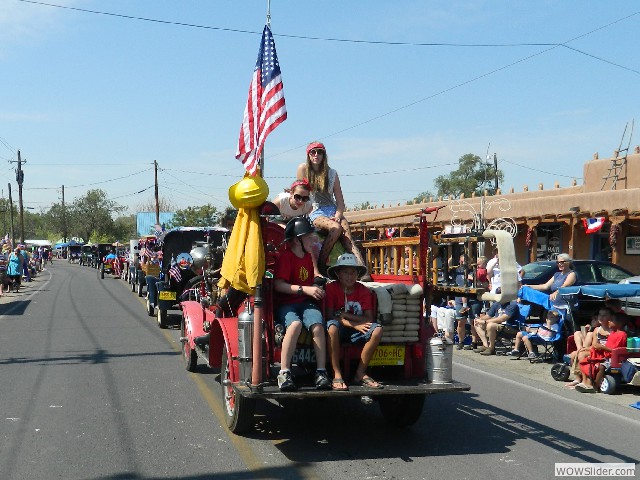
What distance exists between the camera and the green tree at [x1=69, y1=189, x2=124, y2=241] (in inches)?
4641

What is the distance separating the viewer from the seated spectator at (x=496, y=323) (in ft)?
41.5

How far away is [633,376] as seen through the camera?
9141 millimetres

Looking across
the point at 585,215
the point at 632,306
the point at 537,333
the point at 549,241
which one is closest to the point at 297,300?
the point at 537,333

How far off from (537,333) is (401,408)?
571 cm

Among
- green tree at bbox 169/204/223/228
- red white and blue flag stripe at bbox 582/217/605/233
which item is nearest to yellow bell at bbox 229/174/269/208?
red white and blue flag stripe at bbox 582/217/605/233

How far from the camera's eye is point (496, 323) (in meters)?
12.7

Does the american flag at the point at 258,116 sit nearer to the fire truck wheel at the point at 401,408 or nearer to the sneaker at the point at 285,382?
the sneaker at the point at 285,382

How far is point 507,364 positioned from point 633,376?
2.85 metres

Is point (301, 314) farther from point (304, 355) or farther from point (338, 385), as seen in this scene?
point (338, 385)

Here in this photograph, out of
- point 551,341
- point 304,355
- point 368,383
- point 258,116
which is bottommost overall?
point 551,341

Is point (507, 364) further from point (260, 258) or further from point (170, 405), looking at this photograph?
point (260, 258)

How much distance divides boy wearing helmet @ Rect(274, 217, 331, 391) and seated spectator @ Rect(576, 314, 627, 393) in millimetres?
4987

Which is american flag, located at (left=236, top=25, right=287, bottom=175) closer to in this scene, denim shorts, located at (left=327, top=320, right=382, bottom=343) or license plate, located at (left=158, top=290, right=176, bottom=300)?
denim shorts, located at (left=327, top=320, right=382, bottom=343)

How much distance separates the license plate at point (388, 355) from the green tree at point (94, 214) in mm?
116332
